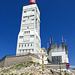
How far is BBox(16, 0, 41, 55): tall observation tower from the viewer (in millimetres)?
65188

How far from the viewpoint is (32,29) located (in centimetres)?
7006

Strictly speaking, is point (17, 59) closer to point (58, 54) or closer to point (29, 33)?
point (58, 54)

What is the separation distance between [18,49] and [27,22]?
694 inches

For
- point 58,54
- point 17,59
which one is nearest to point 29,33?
point 58,54

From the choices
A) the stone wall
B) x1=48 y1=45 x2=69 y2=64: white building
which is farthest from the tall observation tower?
the stone wall

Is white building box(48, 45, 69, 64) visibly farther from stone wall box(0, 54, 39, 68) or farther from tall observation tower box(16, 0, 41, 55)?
stone wall box(0, 54, 39, 68)

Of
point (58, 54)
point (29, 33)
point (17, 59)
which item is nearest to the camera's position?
point (17, 59)

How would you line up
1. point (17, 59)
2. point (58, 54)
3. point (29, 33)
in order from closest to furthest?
point (17, 59) → point (58, 54) → point (29, 33)

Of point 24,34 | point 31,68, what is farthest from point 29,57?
point 24,34

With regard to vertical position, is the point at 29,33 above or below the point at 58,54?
above

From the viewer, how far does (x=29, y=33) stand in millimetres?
68688

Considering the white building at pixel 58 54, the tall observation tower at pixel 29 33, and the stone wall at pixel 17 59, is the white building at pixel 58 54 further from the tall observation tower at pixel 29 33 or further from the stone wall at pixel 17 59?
the stone wall at pixel 17 59

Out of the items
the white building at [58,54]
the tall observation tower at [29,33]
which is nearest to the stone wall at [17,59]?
the tall observation tower at [29,33]

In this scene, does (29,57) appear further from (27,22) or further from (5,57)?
(27,22)
